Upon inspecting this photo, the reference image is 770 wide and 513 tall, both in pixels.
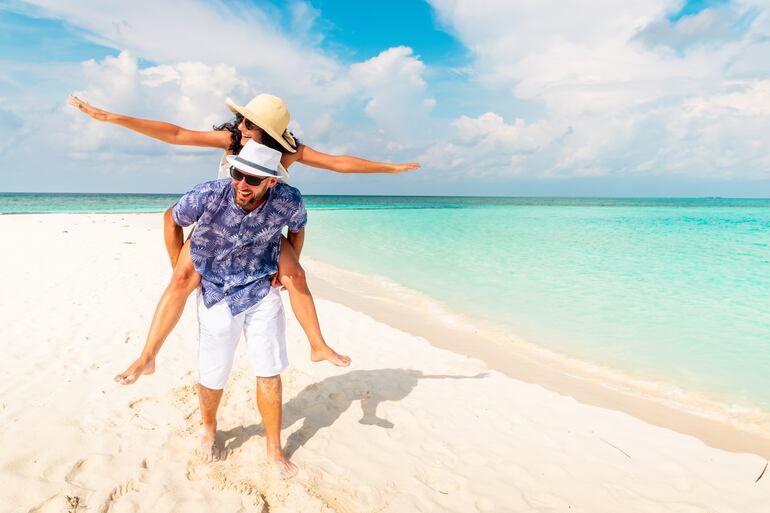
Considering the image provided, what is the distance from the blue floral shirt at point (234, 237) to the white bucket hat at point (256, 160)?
18cm

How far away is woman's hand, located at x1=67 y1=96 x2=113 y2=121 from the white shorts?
1.26 meters

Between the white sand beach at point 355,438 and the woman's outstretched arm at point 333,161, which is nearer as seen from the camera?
the white sand beach at point 355,438

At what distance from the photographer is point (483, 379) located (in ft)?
17.8

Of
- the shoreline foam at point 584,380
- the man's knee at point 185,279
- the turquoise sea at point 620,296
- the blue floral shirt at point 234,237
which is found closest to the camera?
the blue floral shirt at point 234,237

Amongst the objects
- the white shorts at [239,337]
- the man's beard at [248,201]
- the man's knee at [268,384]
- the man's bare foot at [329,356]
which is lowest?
the man's knee at [268,384]

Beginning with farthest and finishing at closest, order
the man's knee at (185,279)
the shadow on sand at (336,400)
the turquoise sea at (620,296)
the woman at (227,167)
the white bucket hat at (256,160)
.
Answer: the turquoise sea at (620,296) → the shadow on sand at (336,400) → the man's knee at (185,279) → the woman at (227,167) → the white bucket hat at (256,160)

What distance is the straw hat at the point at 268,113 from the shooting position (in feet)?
9.51

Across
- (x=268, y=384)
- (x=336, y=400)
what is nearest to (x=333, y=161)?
(x=268, y=384)

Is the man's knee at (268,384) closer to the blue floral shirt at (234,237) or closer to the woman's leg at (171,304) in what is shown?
the blue floral shirt at (234,237)

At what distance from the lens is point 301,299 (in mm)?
3346

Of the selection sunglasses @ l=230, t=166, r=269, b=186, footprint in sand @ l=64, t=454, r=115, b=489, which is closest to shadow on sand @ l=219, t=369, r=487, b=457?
footprint in sand @ l=64, t=454, r=115, b=489

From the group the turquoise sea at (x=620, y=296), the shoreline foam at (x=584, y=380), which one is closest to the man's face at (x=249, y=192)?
the shoreline foam at (x=584, y=380)

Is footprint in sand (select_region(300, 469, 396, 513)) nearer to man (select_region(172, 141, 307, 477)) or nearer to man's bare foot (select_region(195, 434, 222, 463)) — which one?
man (select_region(172, 141, 307, 477))

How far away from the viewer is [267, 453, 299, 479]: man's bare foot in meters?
3.21
